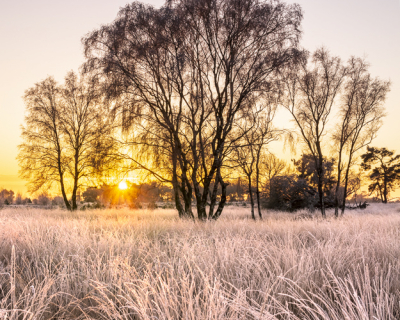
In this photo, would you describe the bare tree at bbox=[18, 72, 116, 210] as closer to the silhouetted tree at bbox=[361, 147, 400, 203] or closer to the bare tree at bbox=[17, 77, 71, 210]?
the bare tree at bbox=[17, 77, 71, 210]

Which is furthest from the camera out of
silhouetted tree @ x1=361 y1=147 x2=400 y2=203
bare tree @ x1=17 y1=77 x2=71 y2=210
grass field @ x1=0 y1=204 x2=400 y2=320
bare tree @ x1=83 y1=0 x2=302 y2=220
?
silhouetted tree @ x1=361 y1=147 x2=400 y2=203

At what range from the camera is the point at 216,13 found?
29.6ft

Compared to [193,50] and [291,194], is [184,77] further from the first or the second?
[291,194]

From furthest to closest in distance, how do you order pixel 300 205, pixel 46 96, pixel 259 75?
pixel 300 205 → pixel 46 96 → pixel 259 75

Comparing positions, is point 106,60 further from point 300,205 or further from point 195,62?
point 300,205

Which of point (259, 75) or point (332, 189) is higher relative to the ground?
point (259, 75)

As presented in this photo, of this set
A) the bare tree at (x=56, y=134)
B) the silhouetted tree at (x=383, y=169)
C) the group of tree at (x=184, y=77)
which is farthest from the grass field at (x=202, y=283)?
the silhouetted tree at (x=383, y=169)

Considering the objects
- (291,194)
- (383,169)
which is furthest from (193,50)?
(383,169)

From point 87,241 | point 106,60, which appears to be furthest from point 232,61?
point 87,241

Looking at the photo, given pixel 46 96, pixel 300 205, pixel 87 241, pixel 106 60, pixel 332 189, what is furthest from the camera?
pixel 332 189

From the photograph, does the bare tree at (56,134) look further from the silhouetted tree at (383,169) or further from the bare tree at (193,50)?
the silhouetted tree at (383,169)

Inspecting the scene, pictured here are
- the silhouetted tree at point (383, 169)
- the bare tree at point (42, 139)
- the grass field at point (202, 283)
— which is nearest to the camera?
the grass field at point (202, 283)

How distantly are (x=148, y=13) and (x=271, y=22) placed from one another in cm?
433

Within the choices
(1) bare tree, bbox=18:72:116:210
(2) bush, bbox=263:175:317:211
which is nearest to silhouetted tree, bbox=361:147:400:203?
(2) bush, bbox=263:175:317:211
